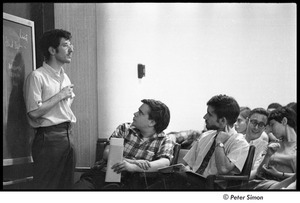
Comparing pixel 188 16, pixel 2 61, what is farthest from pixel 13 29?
pixel 188 16

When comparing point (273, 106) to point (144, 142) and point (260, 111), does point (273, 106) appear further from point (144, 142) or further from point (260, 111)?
point (144, 142)

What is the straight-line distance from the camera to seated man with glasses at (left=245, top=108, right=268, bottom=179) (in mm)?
3085

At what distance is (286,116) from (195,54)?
69cm

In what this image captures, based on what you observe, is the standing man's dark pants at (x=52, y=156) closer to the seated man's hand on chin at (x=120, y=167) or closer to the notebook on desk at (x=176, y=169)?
the seated man's hand on chin at (x=120, y=167)

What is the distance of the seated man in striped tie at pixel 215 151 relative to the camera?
2.83m

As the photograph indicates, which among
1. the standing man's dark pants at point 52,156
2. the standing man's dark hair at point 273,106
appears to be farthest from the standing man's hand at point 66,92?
the standing man's dark hair at point 273,106

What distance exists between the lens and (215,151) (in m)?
2.86

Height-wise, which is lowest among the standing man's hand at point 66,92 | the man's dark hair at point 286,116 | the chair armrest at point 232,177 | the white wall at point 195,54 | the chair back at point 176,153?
the chair armrest at point 232,177

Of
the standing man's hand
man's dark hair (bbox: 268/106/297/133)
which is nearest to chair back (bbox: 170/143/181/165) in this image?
man's dark hair (bbox: 268/106/297/133)

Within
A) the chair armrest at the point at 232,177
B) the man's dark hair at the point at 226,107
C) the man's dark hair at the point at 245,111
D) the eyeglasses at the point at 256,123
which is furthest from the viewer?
the eyeglasses at the point at 256,123

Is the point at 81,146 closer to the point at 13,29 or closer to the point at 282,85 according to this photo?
the point at 13,29

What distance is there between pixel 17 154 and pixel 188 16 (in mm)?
1400

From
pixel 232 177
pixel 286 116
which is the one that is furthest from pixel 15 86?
pixel 286 116

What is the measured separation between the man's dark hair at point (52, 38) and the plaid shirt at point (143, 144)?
66cm
